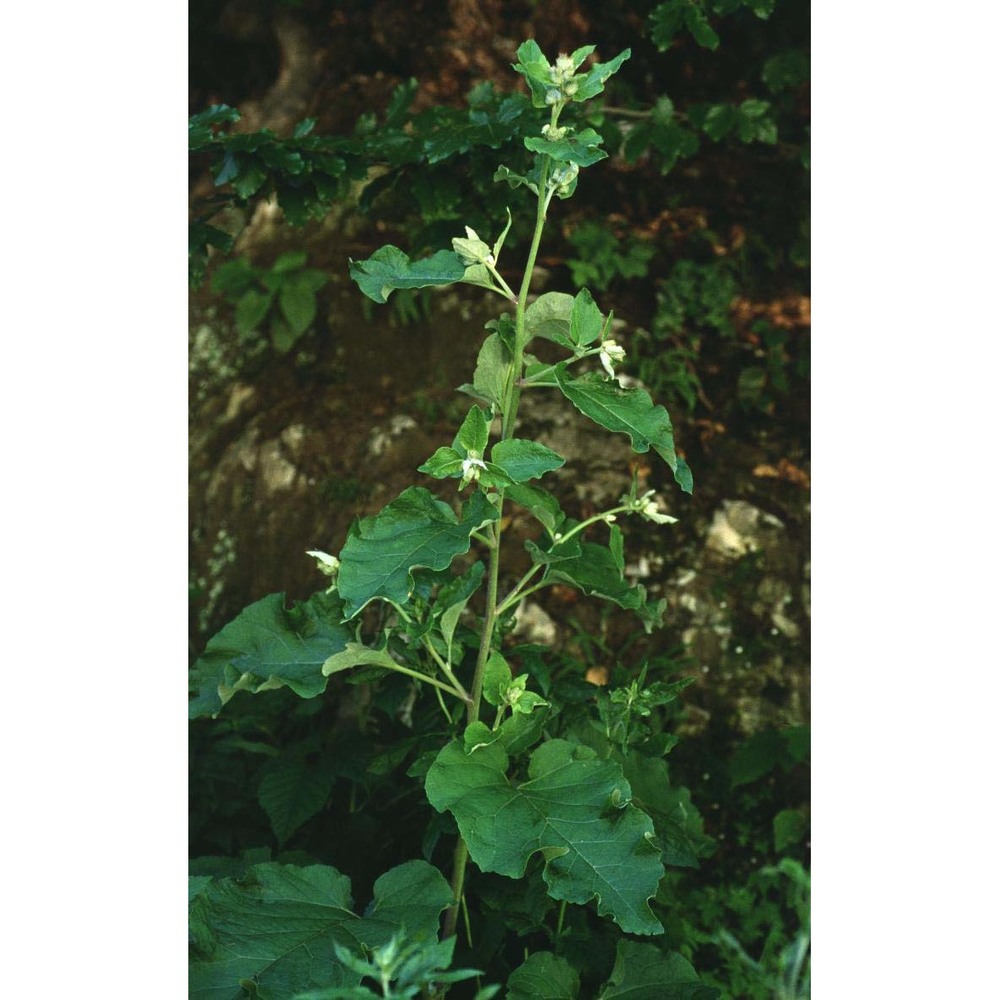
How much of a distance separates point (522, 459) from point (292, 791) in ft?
2.91

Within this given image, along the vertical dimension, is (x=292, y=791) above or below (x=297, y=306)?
below

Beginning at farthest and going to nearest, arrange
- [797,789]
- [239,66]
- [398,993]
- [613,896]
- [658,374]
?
[239,66] → [658,374] → [797,789] → [613,896] → [398,993]

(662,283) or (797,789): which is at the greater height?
(662,283)

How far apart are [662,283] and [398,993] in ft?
7.98

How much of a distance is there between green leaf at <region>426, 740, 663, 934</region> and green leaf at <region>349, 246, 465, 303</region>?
554mm

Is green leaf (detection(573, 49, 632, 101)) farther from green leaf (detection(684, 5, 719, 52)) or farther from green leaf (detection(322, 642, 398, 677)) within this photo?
green leaf (detection(684, 5, 719, 52))

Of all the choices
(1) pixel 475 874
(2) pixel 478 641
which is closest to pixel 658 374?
(2) pixel 478 641

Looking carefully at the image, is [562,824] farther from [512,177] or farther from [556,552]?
[512,177]

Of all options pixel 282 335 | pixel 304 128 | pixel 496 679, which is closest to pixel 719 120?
pixel 304 128

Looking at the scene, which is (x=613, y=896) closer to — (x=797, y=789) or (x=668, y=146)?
(x=797, y=789)

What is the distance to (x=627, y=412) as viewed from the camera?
118cm

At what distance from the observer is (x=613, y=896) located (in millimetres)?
1119

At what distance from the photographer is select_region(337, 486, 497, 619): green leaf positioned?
1124mm

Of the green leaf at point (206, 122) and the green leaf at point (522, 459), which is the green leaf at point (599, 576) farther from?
the green leaf at point (206, 122)
